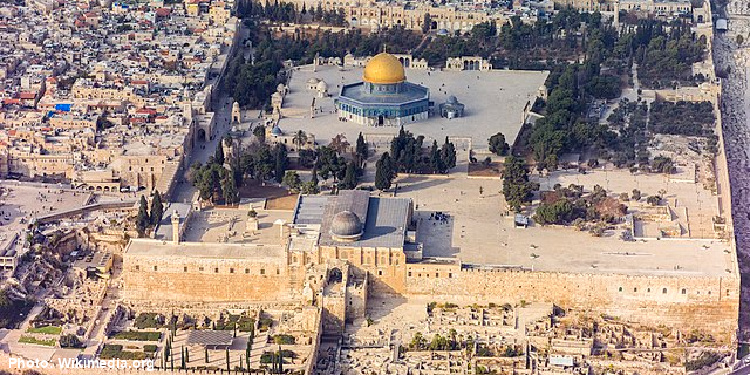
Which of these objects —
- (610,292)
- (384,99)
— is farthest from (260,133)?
(610,292)

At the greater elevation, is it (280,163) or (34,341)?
(280,163)

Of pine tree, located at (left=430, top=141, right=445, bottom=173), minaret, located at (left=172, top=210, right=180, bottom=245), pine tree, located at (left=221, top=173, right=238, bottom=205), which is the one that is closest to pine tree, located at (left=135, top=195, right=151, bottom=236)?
minaret, located at (left=172, top=210, right=180, bottom=245)

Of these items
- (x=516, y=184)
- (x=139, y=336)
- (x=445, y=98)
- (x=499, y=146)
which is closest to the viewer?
(x=139, y=336)

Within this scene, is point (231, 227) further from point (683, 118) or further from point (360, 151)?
point (683, 118)

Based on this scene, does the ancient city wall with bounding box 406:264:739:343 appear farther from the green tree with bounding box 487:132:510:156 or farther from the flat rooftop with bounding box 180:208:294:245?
the green tree with bounding box 487:132:510:156

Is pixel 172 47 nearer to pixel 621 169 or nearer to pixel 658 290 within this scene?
pixel 621 169
